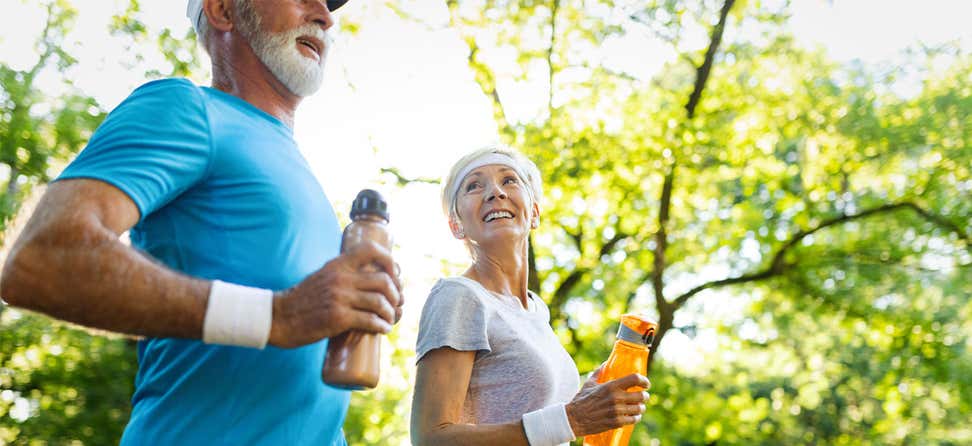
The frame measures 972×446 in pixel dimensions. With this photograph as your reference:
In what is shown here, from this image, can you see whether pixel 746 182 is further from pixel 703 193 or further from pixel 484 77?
pixel 484 77

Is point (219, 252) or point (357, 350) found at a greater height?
point (219, 252)

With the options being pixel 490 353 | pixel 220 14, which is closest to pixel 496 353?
pixel 490 353

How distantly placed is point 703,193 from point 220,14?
988 cm

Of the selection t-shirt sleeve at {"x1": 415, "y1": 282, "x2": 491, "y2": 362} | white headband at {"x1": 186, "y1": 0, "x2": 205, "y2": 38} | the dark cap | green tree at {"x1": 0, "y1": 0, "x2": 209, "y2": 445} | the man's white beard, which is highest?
green tree at {"x1": 0, "y1": 0, "x2": 209, "y2": 445}

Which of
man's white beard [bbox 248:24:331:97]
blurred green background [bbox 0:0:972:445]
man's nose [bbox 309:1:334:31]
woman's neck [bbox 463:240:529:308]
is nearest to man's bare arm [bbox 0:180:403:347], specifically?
man's white beard [bbox 248:24:331:97]

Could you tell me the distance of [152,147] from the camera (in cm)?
123

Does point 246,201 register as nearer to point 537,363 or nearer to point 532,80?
point 537,363

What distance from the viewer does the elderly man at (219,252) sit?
109 centimetres

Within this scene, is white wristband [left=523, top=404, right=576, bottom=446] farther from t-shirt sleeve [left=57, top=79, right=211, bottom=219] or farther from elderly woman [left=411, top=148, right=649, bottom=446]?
t-shirt sleeve [left=57, top=79, right=211, bottom=219]

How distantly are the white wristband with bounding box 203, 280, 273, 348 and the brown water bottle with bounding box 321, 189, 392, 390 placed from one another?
0.10m

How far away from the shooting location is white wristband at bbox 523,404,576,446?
199 cm

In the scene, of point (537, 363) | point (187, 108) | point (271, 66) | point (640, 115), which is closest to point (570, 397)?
point (537, 363)

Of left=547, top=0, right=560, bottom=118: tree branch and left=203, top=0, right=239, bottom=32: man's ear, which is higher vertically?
left=547, top=0, right=560, bottom=118: tree branch

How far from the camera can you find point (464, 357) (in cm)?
212
